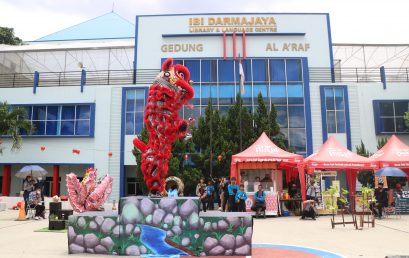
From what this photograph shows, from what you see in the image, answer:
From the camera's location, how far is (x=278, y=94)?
90.5 feet

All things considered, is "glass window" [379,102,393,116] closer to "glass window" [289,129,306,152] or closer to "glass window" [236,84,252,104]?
"glass window" [289,129,306,152]

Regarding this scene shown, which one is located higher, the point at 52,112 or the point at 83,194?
the point at 52,112

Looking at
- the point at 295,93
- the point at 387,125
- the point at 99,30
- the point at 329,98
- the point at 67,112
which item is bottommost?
the point at 387,125

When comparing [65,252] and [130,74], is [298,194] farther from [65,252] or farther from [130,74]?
[130,74]

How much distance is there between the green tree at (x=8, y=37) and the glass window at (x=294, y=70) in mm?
30174

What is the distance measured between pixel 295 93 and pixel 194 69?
7.45m

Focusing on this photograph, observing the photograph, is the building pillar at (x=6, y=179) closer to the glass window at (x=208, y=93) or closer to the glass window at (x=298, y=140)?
the glass window at (x=208, y=93)

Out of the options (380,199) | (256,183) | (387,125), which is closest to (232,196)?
(256,183)

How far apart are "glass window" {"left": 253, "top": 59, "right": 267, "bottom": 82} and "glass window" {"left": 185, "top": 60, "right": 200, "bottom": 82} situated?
408 cm

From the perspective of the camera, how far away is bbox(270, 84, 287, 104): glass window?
27.5 meters

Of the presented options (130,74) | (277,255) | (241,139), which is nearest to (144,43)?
(130,74)

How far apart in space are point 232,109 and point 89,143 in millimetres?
10396

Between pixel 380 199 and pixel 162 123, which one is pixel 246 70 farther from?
pixel 162 123

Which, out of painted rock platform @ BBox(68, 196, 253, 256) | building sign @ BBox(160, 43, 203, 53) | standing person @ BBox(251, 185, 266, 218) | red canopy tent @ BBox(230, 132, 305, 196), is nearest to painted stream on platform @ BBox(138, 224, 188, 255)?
painted rock platform @ BBox(68, 196, 253, 256)
